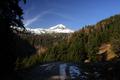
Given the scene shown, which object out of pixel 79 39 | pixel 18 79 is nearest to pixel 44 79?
pixel 18 79

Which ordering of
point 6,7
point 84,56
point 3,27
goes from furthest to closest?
1. point 84,56
2. point 6,7
3. point 3,27

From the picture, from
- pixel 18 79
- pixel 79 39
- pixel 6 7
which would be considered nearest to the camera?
pixel 18 79

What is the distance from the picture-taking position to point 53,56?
91125 millimetres

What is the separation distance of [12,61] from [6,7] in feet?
14.6

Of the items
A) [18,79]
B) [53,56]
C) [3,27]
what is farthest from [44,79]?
[53,56]

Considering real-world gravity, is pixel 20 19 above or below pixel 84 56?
above

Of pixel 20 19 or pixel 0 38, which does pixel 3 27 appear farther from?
pixel 20 19

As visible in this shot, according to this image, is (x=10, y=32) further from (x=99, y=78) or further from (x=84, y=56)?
(x=84, y=56)

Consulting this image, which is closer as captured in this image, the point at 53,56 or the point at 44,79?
the point at 44,79

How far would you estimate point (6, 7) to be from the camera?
68.1 ft

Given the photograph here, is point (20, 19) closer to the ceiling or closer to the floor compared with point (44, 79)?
closer to the ceiling

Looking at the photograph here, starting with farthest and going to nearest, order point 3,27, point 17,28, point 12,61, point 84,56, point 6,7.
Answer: point 84,56, point 17,28, point 12,61, point 6,7, point 3,27

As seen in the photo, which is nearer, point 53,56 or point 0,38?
point 0,38

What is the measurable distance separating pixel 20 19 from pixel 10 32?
1.61 metres
